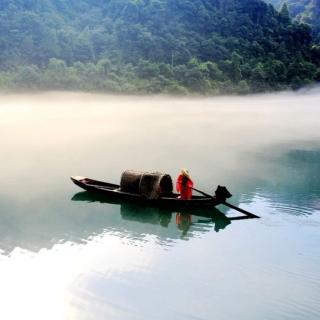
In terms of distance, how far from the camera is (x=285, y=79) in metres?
78.1

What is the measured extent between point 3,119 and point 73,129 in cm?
1033

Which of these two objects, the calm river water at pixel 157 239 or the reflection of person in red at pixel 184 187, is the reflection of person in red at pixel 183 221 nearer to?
the calm river water at pixel 157 239

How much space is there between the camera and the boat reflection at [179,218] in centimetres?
1424

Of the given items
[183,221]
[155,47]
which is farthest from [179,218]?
[155,47]

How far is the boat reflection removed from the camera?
14.2 m

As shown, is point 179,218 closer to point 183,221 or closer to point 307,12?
point 183,221

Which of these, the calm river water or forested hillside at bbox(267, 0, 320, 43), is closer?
the calm river water

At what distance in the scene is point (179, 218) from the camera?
48.9 feet

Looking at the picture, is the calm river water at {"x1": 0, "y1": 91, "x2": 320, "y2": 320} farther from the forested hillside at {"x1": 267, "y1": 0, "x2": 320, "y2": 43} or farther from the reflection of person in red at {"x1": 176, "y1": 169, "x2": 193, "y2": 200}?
the forested hillside at {"x1": 267, "y1": 0, "x2": 320, "y2": 43}

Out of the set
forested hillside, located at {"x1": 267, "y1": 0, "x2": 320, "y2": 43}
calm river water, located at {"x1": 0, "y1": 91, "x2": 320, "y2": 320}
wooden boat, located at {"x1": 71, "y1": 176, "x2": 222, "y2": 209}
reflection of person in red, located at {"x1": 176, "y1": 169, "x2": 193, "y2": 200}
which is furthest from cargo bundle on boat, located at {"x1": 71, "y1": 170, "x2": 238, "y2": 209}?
forested hillside, located at {"x1": 267, "y1": 0, "x2": 320, "y2": 43}

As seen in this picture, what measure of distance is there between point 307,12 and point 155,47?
53691 mm

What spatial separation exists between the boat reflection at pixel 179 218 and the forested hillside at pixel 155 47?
52.6m

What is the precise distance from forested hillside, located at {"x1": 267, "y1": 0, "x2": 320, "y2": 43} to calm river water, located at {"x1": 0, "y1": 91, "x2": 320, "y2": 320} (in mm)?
77510

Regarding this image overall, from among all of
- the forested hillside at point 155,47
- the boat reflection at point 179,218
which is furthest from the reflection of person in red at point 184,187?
the forested hillside at point 155,47
